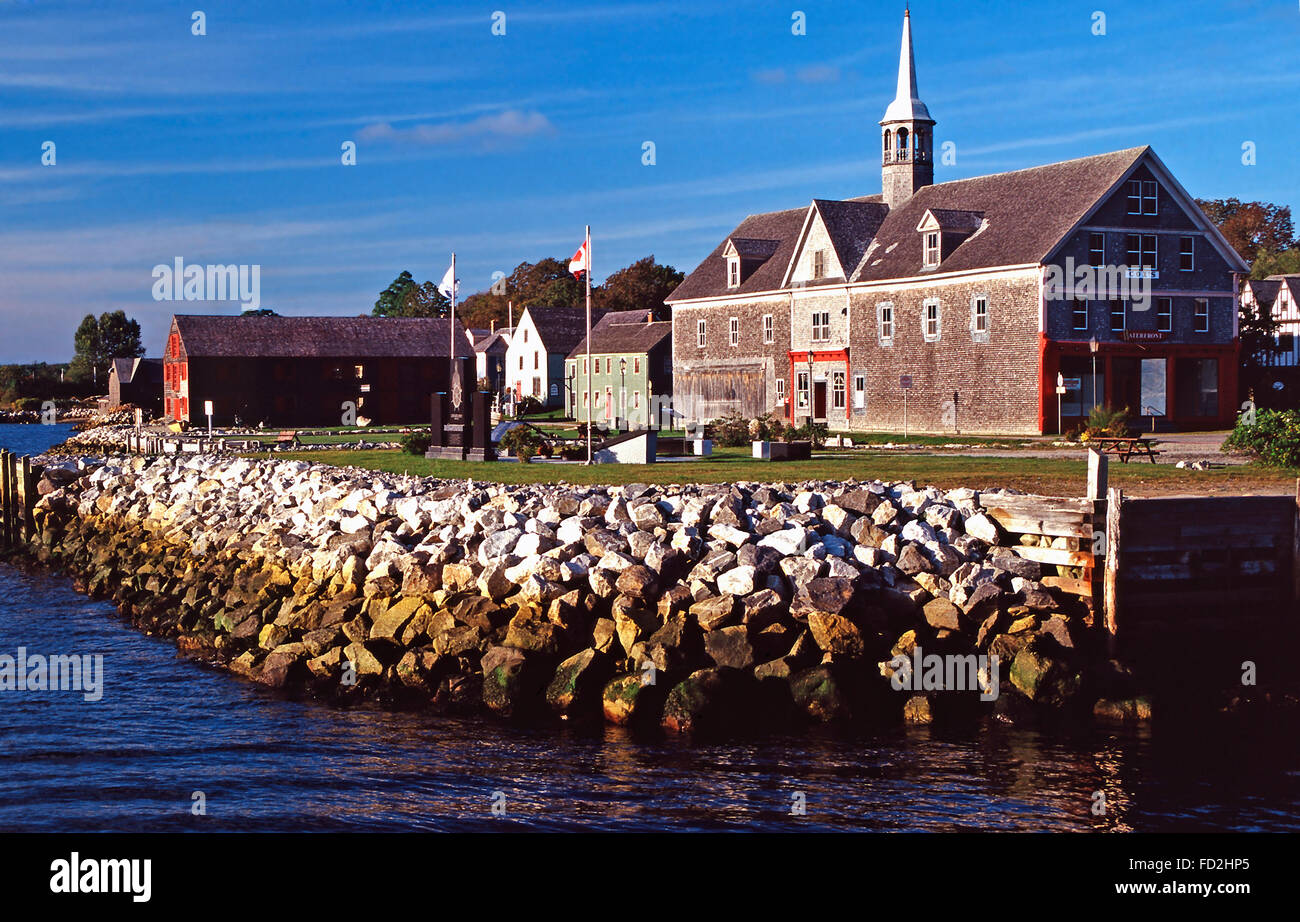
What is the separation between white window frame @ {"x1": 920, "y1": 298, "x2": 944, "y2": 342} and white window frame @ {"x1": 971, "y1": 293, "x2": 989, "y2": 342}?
181 centimetres

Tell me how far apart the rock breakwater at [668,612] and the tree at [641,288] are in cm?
8491

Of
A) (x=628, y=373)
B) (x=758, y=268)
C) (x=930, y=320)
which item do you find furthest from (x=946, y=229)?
(x=628, y=373)

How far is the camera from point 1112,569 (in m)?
17.2

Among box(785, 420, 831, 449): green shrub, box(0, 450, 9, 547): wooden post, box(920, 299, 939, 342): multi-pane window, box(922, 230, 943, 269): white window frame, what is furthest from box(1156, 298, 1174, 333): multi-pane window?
box(0, 450, 9, 547): wooden post

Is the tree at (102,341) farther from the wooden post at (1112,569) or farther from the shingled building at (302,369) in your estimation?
the wooden post at (1112,569)

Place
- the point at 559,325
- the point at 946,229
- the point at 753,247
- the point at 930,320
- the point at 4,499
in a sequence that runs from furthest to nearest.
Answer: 1. the point at 559,325
2. the point at 753,247
3. the point at 930,320
4. the point at 946,229
5. the point at 4,499

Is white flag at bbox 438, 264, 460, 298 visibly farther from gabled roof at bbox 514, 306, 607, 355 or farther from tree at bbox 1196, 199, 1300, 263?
tree at bbox 1196, 199, 1300, 263

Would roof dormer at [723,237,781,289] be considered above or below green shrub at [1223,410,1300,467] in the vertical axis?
above

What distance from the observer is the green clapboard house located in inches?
3034

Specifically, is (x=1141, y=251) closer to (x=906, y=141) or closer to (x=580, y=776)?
(x=906, y=141)

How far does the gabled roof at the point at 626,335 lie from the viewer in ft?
259

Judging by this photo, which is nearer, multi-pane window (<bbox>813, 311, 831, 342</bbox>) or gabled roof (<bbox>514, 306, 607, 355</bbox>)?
multi-pane window (<bbox>813, 311, 831, 342</bbox>)

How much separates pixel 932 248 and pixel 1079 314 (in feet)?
23.4

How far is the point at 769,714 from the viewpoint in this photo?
1578 cm
